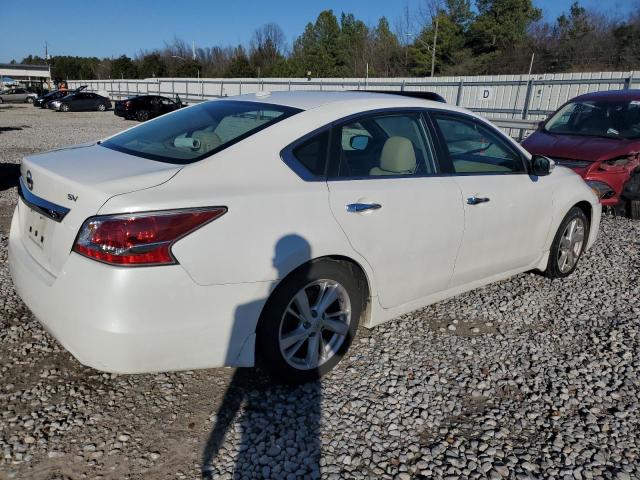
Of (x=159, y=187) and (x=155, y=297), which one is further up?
(x=159, y=187)

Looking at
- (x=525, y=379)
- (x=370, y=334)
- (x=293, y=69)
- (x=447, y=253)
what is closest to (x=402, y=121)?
(x=447, y=253)

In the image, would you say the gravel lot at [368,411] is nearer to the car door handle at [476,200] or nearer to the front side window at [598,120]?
the car door handle at [476,200]

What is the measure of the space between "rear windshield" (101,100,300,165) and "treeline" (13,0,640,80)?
42708mm

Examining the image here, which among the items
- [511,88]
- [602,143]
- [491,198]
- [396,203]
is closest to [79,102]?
[511,88]

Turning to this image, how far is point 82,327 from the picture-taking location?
2354 mm

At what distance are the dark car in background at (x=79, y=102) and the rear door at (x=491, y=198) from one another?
36.7 metres

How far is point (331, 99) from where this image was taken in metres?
3.23

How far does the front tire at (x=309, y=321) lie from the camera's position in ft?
8.87

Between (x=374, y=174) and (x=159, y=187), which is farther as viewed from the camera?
(x=374, y=174)

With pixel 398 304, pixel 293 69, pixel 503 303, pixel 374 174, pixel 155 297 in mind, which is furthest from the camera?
pixel 293 69

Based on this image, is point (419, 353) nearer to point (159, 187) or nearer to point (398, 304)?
point (398, 304)

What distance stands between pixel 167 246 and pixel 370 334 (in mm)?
1889

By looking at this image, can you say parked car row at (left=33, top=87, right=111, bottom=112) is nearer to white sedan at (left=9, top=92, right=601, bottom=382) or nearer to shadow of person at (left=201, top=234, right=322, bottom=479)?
white sedan at (left=9, top=92, right=601, bottom=382)

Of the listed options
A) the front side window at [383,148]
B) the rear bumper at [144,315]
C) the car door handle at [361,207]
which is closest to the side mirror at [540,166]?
the front side window at [383,148]
